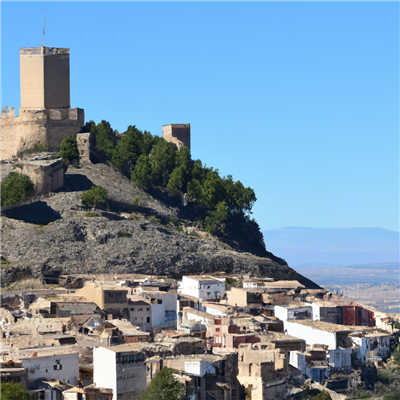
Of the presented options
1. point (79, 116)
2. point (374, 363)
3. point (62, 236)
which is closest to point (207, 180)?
point (79, 116)

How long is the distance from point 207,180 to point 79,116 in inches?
451

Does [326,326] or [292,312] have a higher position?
[292,312]

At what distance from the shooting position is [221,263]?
241 feet

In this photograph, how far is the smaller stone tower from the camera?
95.4 meters

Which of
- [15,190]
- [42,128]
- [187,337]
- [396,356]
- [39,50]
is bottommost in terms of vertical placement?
[396,356]

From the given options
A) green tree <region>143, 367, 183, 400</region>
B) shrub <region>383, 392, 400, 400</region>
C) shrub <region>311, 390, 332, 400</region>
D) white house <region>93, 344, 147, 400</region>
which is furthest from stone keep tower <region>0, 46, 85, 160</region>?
green tree <region>143, 367, 183, 400</region>

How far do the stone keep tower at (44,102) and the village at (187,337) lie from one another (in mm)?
23566

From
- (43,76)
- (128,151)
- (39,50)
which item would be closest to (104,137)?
(128,151)

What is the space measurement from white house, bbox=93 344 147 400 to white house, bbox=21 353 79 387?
3.66 feet

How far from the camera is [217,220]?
85.1 m

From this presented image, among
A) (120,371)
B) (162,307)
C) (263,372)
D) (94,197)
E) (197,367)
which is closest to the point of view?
(120,371)

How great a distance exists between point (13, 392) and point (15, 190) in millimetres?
38906

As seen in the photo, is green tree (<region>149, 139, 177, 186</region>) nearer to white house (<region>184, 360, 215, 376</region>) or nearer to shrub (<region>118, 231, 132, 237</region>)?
shrub (<region>118, 231, 132, 237</region>)

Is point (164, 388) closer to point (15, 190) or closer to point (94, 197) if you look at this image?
point (15, 190)
